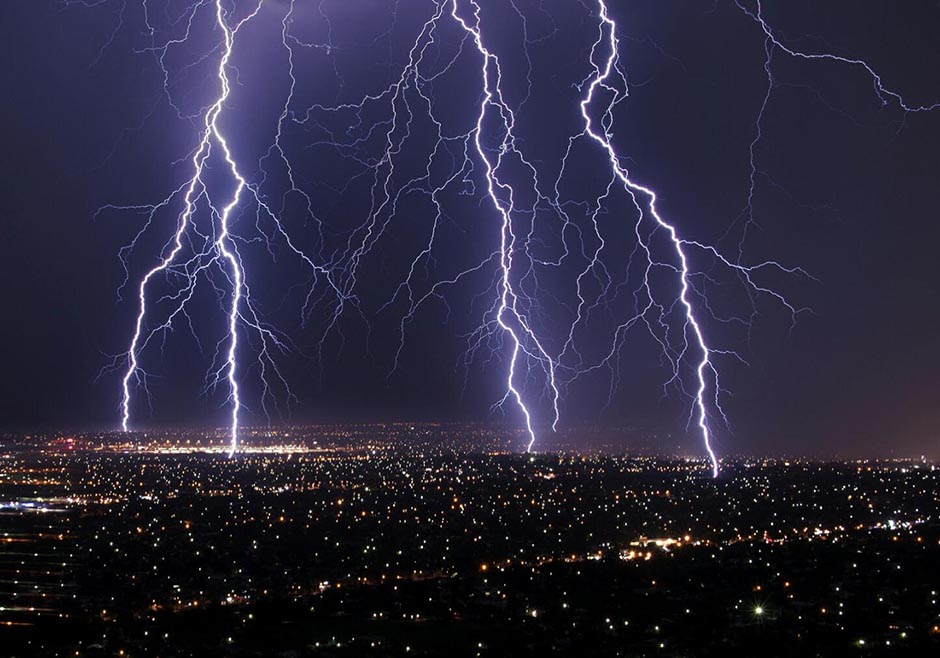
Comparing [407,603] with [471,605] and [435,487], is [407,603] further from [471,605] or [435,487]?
[435,487]

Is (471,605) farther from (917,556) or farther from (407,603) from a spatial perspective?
(917,556)

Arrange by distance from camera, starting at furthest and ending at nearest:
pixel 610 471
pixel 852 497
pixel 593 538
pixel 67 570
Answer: pixel 610 471 < pixel 852 497 < pixel 593 538 < pixel 67 570

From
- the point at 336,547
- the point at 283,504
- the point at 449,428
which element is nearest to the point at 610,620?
the point at 336,547

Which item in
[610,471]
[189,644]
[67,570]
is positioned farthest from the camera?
[610,471]

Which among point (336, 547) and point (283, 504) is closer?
point (336, 547)

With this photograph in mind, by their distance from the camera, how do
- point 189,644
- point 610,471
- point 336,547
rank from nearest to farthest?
point 189,644 < point 336,547 < point 610,471

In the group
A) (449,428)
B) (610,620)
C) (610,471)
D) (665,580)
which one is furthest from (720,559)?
(449,428)
